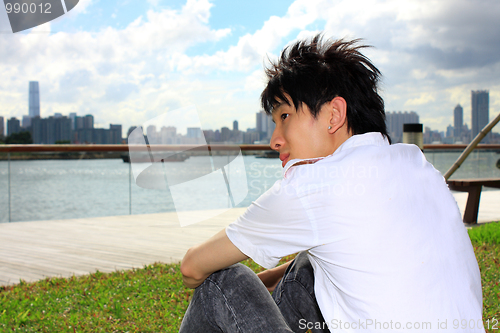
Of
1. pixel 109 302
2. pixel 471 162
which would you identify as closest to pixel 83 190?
pixel 109 302

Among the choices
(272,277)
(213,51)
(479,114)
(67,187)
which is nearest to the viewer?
(272,277)

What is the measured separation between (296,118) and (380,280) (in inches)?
15.7

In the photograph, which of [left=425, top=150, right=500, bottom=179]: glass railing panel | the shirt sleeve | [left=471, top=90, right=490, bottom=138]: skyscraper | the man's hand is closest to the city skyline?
[left=471, top=90, right=490, bottom=138]: skyscraper

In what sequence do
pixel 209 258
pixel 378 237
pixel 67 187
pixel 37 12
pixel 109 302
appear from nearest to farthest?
pixel 378 237 → pixel 209 258 → pixel 109 302 → pixel 37 12 → pixel 67 187

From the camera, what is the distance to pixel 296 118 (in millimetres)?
855

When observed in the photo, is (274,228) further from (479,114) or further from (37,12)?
(479,114)

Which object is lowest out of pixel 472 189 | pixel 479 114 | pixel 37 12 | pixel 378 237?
pixel 472 189

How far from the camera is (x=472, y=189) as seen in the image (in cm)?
384

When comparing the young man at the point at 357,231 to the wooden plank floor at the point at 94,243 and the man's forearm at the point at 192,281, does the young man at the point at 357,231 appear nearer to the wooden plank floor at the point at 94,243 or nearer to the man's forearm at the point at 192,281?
the man's forearm at the point at 192,281

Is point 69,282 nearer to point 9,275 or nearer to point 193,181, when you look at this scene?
point 9,275

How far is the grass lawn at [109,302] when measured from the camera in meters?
1.65

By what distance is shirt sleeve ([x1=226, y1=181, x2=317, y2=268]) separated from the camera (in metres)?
0.64

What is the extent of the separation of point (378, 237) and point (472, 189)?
12.6 ft

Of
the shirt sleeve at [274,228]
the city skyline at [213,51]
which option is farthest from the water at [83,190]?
the shirt sleeve at [274,228]
